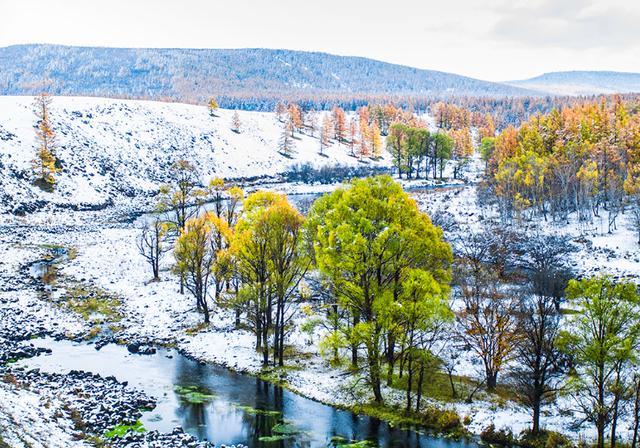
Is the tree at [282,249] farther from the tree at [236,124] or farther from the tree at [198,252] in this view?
the tree at [236,124]

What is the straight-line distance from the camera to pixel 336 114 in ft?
586

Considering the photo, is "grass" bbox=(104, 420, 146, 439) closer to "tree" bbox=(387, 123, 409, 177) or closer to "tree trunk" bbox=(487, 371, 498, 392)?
"tree trunk" bbox=(487, 371, 498, 392)

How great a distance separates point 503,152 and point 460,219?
3726 centimetres

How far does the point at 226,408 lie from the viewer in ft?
85.1

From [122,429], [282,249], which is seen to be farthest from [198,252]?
[122,429]

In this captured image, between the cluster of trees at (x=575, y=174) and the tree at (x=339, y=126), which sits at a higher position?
the tree at (x=339, y=126)

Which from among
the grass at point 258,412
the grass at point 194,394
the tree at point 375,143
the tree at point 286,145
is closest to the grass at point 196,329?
the grass at point 194,394

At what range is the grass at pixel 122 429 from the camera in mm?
22136

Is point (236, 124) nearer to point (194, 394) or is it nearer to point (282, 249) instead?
Result: point (282, 249)

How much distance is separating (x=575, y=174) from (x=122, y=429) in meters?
74.6

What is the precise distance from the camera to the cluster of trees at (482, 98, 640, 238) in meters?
74.8

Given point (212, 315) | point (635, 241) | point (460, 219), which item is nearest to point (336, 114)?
point (460, 219)

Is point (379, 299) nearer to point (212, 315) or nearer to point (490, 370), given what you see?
point (490, 370)

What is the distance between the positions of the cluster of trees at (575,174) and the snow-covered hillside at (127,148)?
63.3 metres
